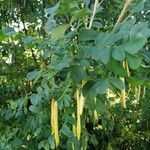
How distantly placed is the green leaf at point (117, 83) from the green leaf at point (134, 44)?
163 millimetres

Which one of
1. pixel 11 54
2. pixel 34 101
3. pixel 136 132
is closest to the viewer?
pixel 34 101

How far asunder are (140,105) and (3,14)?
144 centimetres

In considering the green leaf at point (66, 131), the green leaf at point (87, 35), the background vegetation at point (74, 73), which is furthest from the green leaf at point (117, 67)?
the green leaf at point (66, 131)

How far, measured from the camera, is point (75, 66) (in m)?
1.35

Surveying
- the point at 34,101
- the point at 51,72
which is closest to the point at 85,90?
the point at 51,72

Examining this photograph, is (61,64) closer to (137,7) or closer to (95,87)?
(95,87)

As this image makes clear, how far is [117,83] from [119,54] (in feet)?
0.52

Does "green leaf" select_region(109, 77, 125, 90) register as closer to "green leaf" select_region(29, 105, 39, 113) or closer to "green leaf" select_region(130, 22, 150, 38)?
"green leaf" select_region(130, 22, 150, 38)

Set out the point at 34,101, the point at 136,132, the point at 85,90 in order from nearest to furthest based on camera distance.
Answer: the point at 85,90
the point at 34,101
the point at 136,132

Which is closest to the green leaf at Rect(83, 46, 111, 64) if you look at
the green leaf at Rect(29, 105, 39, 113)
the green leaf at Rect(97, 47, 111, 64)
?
the green leaf at Rect(97, 47, 111, 64)

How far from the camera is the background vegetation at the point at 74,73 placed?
122 cm

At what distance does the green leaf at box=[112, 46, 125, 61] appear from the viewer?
1109 mm

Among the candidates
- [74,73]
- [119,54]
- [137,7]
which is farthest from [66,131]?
[119,54]

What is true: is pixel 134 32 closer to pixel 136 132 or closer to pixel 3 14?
pixel 3 14
